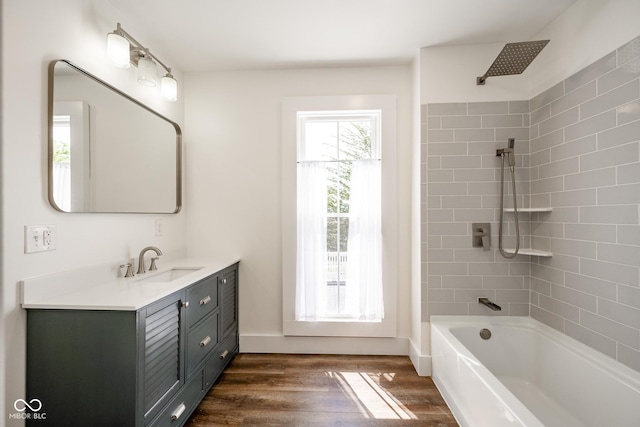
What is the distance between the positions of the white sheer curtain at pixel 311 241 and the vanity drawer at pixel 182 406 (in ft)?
3.01

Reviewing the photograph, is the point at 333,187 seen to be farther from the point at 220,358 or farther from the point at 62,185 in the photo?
the point at 62,185

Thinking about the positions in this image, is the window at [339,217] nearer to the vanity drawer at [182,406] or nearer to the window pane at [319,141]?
the window pane at [319,141]

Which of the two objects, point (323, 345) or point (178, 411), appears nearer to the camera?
point (178, 411)

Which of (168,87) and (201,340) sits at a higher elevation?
(168,87)

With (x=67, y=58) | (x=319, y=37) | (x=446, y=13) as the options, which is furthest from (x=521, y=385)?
(x=67, y=58)

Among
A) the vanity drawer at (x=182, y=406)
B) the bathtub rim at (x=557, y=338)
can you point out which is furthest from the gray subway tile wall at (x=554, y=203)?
the vanity drawer at (x=182, y=406)

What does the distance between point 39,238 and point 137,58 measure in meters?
1.25

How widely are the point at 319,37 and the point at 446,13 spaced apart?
0.83 metres

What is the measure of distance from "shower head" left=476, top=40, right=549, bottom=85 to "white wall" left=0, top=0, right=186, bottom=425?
92.8 inches

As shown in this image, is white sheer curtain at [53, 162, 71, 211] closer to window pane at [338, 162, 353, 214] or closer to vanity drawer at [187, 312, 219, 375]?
vanity drawer at [187, 312, 219, 375]

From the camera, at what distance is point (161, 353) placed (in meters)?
1.66

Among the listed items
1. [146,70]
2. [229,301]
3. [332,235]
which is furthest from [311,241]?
[146,70]

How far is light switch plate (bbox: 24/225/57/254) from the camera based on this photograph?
1468 mm

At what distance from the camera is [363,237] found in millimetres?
2648
